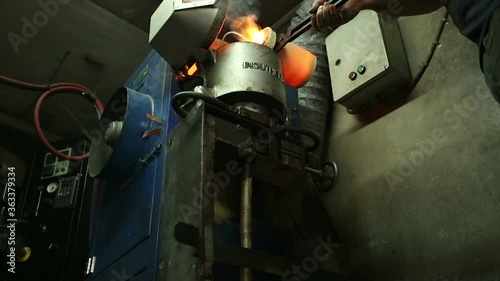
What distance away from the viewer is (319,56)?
190cm

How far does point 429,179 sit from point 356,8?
56 cm

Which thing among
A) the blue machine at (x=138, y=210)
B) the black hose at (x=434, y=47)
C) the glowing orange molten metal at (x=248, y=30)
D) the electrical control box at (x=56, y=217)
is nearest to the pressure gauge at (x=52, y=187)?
the electrical control box at (x=56, y=217)

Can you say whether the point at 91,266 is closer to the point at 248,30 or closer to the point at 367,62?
the point at 248,30

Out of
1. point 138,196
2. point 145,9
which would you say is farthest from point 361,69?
point 145,9

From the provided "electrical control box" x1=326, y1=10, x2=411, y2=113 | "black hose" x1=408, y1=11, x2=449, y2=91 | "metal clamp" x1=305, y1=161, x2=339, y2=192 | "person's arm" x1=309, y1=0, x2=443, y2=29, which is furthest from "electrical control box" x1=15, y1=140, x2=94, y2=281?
"black hose" x1=408, y1=11, x2=449, y2=91

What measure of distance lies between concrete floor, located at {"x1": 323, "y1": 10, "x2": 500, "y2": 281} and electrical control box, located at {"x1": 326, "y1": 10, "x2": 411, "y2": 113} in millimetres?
64

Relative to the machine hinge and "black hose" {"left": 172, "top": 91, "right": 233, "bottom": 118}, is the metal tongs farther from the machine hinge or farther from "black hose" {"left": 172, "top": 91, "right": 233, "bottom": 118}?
the machine hinge

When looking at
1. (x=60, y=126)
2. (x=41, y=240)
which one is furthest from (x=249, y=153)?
(x=60, y=126)

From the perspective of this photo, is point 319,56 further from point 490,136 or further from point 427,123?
point 490,136

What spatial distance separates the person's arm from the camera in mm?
1342

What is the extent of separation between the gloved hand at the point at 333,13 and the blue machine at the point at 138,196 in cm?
40

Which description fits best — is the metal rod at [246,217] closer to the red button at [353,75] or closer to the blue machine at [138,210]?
the blue machine at [138,210]

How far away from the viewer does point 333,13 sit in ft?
4.44

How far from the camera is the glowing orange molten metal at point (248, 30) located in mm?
1528
